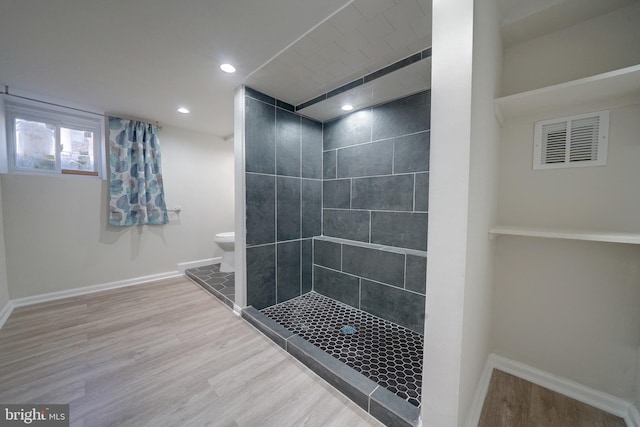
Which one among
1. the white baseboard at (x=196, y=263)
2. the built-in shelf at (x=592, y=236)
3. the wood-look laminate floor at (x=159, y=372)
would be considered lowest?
the wood-look laminate floor at (x=159, y=372)

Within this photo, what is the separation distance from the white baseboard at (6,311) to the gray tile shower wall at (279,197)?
7.28 ft

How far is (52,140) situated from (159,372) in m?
3.00

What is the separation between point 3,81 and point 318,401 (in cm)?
368

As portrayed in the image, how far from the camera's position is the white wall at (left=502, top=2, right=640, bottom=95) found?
112 cm

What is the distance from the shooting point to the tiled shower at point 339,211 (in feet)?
6.55

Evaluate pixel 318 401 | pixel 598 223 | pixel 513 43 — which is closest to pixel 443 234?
pixel 598 223

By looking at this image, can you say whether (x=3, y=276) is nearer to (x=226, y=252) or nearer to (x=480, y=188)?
(x=226, y=252)

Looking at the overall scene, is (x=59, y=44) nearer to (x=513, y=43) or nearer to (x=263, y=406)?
(x=263, y=406)

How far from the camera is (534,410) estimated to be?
1.18 meters

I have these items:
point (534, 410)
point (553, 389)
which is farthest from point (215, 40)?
point (553, 389)

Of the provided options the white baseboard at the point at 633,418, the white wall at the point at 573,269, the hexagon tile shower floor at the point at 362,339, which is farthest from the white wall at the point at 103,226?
the white baseboard at the point at 633,418

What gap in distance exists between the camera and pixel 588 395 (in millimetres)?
1222

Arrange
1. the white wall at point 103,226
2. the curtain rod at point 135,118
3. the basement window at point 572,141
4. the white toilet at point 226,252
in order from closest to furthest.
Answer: the basement window at point 572,141 < the white wall at point 103,226 < the curtain rod at point 135,118 < the white toilet at point 226,252

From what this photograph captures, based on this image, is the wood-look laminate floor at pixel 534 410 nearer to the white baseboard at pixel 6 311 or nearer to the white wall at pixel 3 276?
the white baseboard at pixel 6 311
